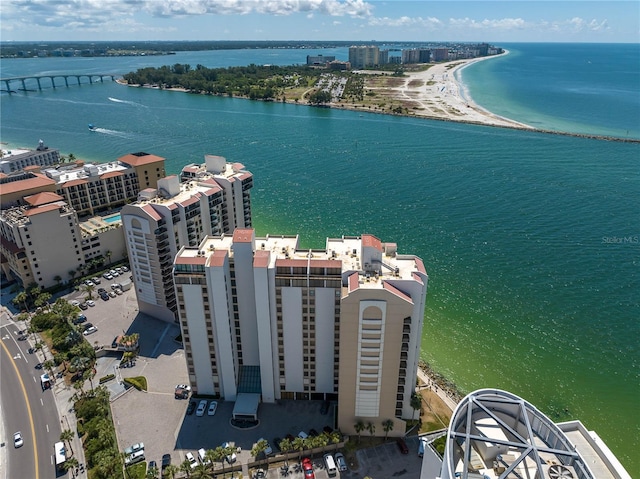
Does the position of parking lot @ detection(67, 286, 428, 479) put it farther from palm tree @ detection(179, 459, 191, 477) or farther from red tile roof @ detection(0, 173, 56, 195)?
red tile roof @ detection(0, 173, 56, 195)

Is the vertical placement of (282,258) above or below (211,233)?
above

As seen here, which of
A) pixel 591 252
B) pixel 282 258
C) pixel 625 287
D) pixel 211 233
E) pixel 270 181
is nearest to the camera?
pixel 282 258

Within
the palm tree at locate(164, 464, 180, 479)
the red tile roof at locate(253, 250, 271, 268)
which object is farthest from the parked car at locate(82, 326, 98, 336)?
the red tile roof at locate(253, 250, 271, 268)

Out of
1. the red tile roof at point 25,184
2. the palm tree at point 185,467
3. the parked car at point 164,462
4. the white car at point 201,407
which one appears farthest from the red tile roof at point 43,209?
the palm tree at point 185,467

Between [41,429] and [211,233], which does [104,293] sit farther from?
[41,429]

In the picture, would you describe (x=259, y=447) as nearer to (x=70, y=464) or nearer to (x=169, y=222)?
(x=70, y=464)

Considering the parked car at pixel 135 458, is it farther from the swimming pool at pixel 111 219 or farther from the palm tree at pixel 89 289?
the swimming pool at pixel 111 219

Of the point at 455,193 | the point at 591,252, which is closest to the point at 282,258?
the point at 591,252
